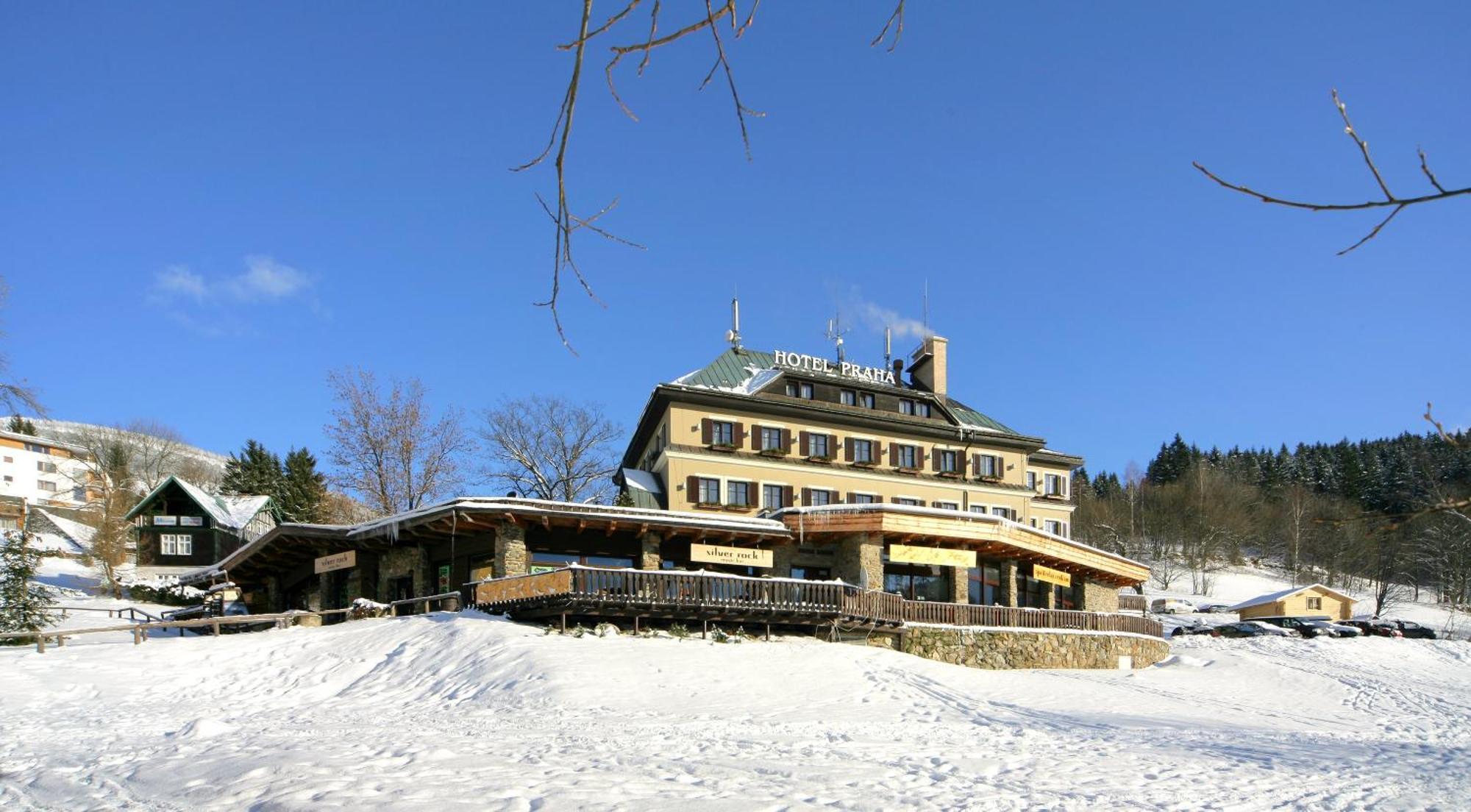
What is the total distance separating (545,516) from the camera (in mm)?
28859

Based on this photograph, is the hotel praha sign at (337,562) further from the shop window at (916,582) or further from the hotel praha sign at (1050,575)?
the hotel praha sign at (1050,575)

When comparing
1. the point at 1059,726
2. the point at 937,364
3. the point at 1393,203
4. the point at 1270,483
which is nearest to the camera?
the point at 1393,203

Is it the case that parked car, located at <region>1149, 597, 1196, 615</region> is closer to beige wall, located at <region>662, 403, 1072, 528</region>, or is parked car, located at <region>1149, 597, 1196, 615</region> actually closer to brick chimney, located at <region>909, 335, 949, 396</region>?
beige wall, located at <region>662, 403, 1072, 528</region>

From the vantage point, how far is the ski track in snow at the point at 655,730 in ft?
34.9

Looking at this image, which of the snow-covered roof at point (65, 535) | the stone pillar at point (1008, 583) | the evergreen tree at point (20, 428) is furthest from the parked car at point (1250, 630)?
the evergreen tree at point (20, 428)

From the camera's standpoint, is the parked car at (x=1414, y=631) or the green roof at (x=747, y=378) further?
the parked car at (x=1414, y=631)

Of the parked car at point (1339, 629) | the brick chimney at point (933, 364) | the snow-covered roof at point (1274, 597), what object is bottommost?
the parked car at point (1339, 629)

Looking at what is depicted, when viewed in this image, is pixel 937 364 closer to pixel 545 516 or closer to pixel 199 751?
pixel 545 516

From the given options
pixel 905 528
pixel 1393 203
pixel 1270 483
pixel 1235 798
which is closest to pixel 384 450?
pixel 905 528

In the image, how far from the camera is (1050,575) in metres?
36.1

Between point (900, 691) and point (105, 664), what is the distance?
61.0 ft

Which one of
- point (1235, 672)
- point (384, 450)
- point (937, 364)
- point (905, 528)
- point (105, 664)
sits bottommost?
point (1235, 672)

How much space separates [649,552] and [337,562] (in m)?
10.9

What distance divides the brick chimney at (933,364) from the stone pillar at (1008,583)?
16.6 meters
